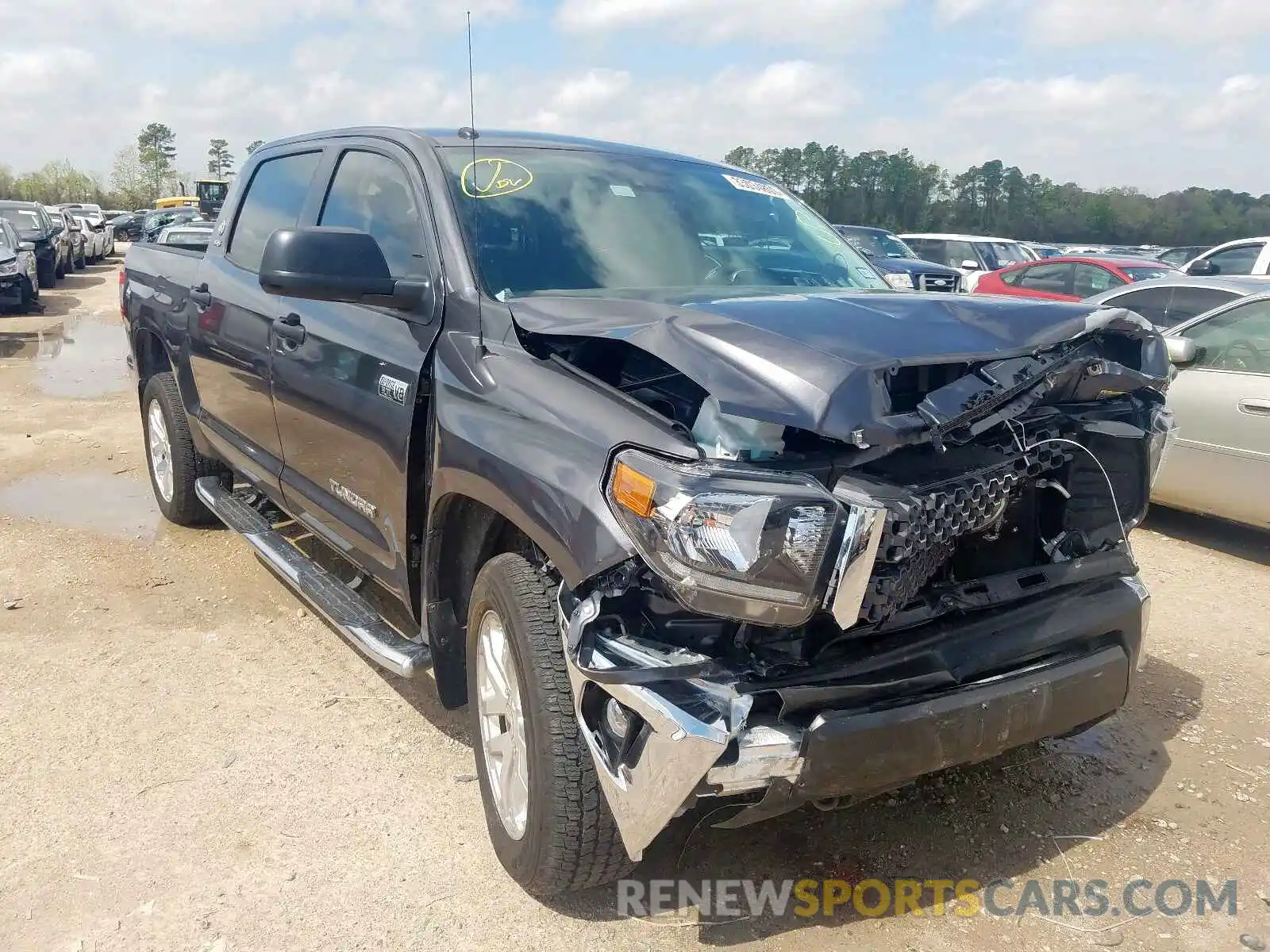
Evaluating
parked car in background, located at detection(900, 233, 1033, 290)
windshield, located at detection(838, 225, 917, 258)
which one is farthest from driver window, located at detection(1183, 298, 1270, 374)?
parked car in background, located at detection(900, 233, 1033, 290)

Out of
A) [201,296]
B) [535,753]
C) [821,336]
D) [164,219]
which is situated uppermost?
[821,336]

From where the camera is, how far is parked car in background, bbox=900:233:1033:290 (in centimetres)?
1838

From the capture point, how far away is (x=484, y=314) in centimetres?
289

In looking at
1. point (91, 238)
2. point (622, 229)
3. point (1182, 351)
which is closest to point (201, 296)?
point (622, 229)

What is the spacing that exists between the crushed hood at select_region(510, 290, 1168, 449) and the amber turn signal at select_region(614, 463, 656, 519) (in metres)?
0.22

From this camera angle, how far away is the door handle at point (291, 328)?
3.72 metres

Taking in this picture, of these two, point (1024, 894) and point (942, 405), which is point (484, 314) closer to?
point (942, 405)

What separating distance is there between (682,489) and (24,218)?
76.2ft

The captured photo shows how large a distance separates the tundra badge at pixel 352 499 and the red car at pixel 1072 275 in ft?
33.7

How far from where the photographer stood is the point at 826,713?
2168 millimetres

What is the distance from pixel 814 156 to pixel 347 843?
37.3 m

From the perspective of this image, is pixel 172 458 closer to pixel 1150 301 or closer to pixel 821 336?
pixel 821 336

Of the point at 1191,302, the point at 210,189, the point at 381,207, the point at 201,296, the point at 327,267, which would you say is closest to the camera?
the point at 327,267

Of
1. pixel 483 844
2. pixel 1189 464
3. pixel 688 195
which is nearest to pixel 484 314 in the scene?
pixel 688 195
